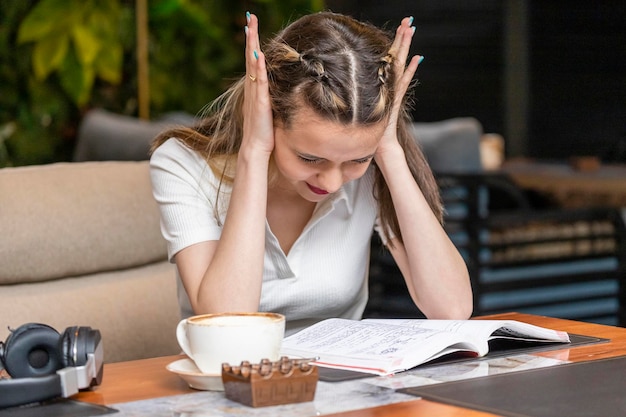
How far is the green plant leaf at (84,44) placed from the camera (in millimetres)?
4082

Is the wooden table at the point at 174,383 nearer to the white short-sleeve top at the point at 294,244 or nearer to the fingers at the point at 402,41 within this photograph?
the white short-sleeve top at the point at 294,244

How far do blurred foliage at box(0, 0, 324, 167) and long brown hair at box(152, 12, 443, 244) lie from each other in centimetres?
256

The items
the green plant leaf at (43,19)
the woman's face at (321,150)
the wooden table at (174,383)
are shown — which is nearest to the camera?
the wooden table at (174,383)

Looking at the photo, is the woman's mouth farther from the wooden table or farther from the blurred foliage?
the blurred foliage

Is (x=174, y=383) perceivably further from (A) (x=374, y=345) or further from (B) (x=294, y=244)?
(B) (x=294, y=244)

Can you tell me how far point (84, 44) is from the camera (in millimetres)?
4082

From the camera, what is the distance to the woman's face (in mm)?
1448

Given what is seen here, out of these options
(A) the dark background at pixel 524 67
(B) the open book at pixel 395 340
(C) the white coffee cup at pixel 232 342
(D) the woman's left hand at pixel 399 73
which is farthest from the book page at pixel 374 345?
(A) the dark background at pixel 524 67

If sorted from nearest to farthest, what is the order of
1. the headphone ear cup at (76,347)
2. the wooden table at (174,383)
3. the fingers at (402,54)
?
the wooden table at (174,383) < the headphone ear cup at (76,347) < the fingers at (402,54)

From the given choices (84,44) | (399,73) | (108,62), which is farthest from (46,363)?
(108,62)

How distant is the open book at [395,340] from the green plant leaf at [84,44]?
115 inches

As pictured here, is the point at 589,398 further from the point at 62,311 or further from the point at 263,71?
the point at 62,311

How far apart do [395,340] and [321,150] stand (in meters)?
0.31

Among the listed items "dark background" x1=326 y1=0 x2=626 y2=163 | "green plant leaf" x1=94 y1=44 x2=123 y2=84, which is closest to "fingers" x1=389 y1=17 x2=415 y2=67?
"green plant leaf" x1=94 y1=44 x2=123 y2=84
